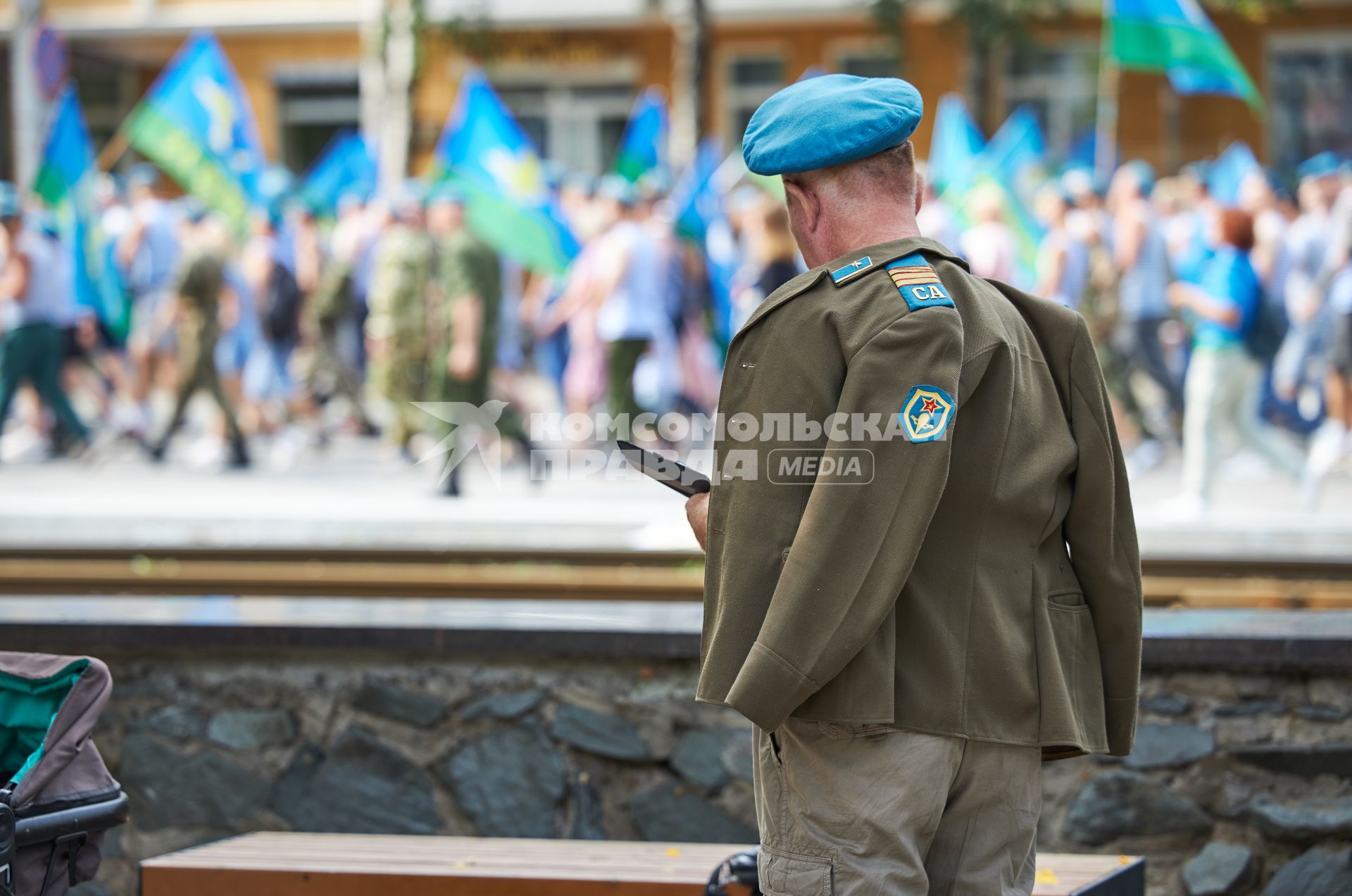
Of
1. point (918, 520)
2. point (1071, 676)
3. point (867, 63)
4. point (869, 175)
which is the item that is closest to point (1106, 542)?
point (1071, 676)

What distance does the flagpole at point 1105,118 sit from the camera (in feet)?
63.8

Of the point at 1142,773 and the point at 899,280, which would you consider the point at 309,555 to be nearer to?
the point at 1142,773

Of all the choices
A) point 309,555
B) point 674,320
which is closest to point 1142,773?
point 309,555

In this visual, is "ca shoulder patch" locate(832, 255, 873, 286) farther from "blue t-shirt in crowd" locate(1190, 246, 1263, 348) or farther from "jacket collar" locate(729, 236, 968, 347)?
"blue t-shirt in crowd" locate(1190, 246, 1263, 348)

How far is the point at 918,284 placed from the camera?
222cm

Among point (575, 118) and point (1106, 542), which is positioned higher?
point (575, 118)

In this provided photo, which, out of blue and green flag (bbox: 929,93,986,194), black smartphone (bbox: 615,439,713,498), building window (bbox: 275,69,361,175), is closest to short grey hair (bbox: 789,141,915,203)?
black smartphone (bbox: 615,439,713,498)

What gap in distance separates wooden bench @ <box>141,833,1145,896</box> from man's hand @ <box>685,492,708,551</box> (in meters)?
1.19

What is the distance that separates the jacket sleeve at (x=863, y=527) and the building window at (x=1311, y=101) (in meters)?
25.5

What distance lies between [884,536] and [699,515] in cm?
41

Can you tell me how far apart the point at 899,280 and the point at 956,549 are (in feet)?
1.39

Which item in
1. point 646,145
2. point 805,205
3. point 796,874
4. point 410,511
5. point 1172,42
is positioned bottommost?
point 410,511

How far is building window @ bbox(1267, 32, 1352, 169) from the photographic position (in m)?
25.3

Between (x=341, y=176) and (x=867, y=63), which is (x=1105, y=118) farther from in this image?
(x=341, y=176)
